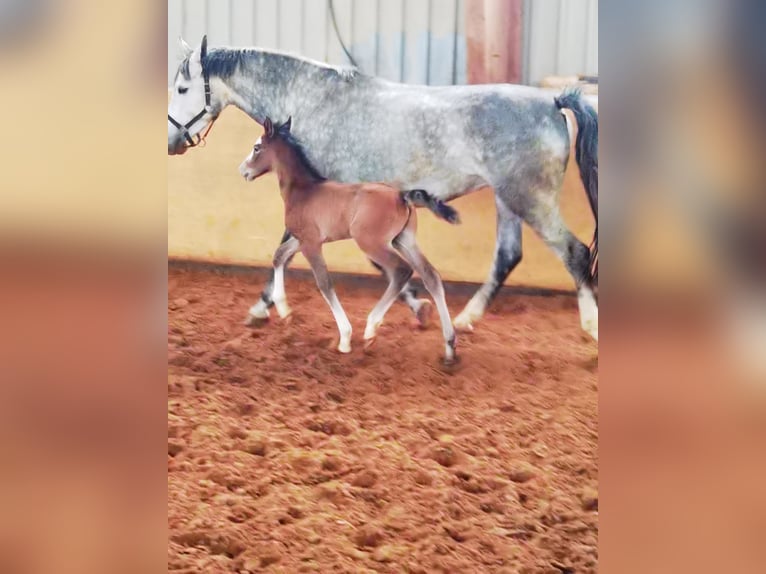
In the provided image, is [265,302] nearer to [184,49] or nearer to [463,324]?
[463,324]

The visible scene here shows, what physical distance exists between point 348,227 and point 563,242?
0.61m

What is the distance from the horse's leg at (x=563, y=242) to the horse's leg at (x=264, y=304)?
0.67 meters

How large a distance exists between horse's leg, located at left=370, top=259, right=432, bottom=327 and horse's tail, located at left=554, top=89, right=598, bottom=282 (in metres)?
0.47

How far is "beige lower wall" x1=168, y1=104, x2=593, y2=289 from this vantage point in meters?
2.06

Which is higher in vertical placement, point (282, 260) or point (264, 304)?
point (282, 260)

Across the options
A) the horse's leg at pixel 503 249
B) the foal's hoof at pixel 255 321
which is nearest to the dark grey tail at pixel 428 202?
the horse's leg at pixel 503 249

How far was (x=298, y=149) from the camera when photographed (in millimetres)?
2113

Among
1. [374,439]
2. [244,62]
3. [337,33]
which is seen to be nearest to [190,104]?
[244,62]

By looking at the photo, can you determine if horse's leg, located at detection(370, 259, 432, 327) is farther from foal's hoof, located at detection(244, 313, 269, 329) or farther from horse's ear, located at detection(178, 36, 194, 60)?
horse's ear, located at detection(178, 36, 194, 60)
